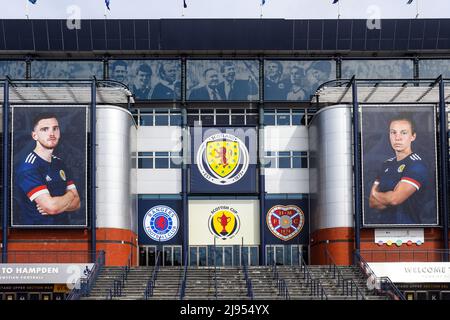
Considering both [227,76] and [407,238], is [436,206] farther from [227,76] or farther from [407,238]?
[227,76]

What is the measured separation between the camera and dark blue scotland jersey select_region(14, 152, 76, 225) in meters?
44.3

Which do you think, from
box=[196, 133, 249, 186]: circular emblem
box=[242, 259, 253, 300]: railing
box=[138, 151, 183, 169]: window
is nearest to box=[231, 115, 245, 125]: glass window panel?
box=[196, 133, 249, 186]: circular emblem

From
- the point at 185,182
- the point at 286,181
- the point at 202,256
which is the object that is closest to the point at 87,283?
the point at 202,256

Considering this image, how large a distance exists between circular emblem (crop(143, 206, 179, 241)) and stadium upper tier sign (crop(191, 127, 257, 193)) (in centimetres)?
228

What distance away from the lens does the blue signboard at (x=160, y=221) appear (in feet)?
159

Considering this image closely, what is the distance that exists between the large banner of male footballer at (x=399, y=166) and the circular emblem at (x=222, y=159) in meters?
8.34

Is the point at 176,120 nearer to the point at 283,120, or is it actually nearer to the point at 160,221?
the point at 160,221

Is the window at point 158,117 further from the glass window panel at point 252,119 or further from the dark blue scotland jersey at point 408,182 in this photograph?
the dark blue scotland jersey at point 408,182

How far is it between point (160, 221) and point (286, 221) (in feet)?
26.7

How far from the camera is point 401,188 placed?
147 ft

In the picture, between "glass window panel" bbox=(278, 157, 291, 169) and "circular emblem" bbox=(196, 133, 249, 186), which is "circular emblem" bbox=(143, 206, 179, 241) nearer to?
"circular emblem" bbox=(196, 133, 249, 186)

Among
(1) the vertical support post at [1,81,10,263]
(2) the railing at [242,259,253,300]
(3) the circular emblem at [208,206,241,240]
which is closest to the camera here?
(2) the railing at [242,259,253,300]

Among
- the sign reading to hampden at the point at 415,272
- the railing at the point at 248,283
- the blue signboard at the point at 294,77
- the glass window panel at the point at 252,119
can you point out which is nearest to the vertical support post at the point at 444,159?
the sign reading to hampden at the point at 415,272

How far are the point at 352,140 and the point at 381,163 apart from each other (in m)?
2.23
